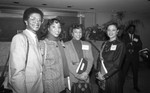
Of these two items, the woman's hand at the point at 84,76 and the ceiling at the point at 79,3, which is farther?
the ceiling at the point at 79,3

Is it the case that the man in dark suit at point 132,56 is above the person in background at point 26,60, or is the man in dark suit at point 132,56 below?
below

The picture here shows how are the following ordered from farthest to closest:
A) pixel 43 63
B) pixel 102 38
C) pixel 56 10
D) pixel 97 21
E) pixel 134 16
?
pixel 134 16 < pixel 97 21 < pixel 56 10 < pixel 102 38 < pixel 43 63

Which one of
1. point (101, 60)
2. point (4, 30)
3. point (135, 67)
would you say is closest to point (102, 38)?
point (135, 67)

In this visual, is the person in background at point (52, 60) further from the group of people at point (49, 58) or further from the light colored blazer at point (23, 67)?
the light colored blazer at point (23, 67)

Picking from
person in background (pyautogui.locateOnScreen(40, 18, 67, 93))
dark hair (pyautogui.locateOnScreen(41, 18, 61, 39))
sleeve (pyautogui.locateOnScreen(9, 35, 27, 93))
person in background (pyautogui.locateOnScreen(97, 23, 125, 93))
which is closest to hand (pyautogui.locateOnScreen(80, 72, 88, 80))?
person in background (pyautogui.locateOnScreen(97, 23, 125, 93))

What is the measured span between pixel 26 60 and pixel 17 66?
4.0 inches

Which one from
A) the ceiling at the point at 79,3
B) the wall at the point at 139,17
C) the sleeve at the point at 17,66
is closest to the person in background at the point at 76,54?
the sleeve at the point at 17,66

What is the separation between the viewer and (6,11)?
4656 mm

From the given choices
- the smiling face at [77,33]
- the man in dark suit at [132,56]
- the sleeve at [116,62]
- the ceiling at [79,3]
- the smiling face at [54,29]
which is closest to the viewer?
the smiling face at [54,29]

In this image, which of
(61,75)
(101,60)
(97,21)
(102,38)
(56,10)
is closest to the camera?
(61,75)

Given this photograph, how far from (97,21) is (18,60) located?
576cm

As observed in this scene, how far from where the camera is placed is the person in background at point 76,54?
5.58 feet

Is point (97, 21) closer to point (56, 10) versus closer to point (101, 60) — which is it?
point (56, 10)

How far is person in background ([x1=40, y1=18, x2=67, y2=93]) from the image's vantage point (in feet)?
4.32
